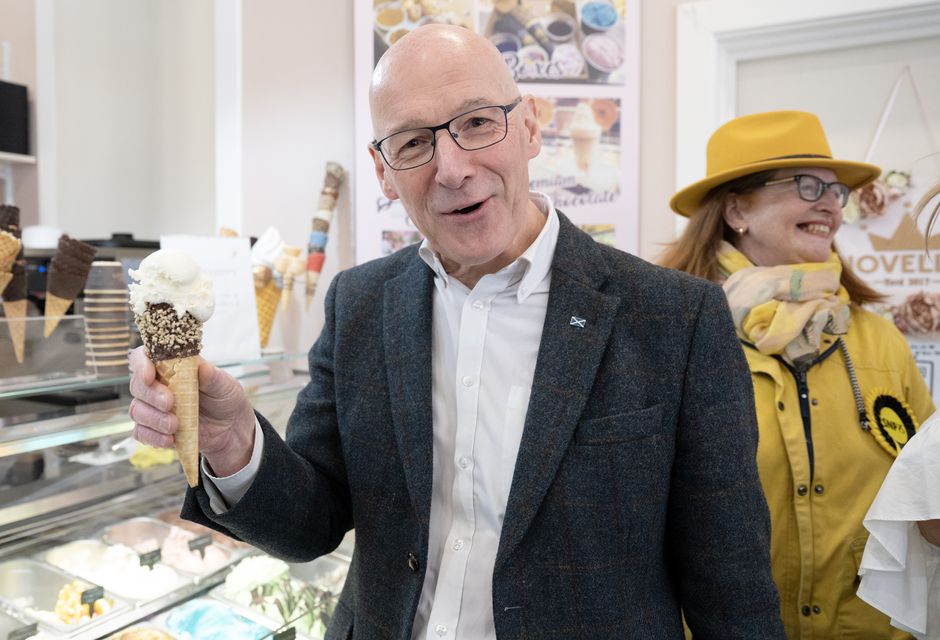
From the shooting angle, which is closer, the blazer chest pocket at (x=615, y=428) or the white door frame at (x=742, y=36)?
the blazer chest pocket at (x=615, y=428)

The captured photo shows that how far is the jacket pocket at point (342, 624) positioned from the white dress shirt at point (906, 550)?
1.19 m

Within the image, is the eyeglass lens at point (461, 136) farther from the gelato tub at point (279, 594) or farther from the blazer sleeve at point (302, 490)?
the gelato tub at point (279, 594)

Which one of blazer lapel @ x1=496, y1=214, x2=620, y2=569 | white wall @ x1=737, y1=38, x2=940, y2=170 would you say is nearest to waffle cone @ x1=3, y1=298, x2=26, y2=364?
blazer lapel @ x1=496, y1=214, x2=620, y2=569

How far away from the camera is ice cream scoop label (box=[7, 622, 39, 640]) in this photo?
1.56 m

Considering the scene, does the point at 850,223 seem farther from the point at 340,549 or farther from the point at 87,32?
the point at 87,32

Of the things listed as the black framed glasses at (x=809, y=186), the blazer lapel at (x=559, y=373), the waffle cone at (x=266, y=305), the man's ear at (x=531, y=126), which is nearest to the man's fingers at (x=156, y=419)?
the blazer lapel at (x=559, y=373)

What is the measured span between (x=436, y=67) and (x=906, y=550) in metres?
1.46

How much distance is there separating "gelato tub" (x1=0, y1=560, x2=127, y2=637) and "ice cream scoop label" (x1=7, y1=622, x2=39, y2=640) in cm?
6

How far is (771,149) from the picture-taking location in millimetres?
2092

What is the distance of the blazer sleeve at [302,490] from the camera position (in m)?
1.29

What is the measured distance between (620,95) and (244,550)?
98.2 inches

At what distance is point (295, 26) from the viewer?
345 cm

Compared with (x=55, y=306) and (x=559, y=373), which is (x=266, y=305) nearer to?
(x=55, y=306)

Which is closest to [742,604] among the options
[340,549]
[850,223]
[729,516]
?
[729,516]
